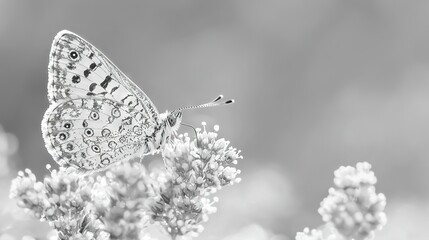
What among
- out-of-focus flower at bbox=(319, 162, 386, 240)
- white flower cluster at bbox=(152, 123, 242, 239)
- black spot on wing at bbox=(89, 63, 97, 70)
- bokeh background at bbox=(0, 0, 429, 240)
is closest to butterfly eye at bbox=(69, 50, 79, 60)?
black spot on wing at bbox=(89, 63, 97, 70)

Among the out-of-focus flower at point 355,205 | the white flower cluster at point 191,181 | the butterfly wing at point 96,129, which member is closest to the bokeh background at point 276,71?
the butterfly wing at point 96,129

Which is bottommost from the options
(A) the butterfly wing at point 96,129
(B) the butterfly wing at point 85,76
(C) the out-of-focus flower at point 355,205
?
(C) the out-of-focus flower at point 355,205

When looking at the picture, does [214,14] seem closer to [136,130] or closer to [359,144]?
[359,144]

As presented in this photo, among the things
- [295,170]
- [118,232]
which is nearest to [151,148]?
[118,232]

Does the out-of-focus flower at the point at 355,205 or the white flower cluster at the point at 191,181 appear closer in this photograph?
the out-of-focus flower at the point at 355,205

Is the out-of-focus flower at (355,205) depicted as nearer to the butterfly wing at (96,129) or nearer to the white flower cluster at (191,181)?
the white flower cluster at (191,181)

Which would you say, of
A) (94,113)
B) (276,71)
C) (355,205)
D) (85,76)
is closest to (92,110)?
(94,113)
